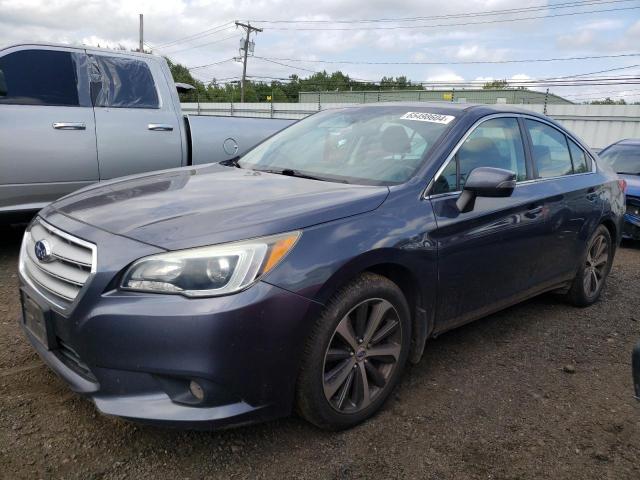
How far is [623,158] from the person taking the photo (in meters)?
8.25

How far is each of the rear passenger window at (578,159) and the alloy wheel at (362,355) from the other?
2.45 m

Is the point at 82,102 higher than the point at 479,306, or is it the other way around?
the point at 82,102

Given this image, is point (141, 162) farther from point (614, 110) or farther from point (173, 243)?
point (614, 110)

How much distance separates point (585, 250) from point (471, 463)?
2.52 metres

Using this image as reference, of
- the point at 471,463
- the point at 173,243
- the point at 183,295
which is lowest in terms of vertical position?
the point at 471,463

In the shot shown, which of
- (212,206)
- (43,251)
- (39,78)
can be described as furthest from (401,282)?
(39,78)

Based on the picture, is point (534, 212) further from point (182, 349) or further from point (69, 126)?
point (69, 126)

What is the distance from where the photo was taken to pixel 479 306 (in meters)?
3.27

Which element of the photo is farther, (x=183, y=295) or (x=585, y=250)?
(x=585, y=250)

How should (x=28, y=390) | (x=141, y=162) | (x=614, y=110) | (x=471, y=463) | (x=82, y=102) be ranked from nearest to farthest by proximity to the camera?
1. (x=471, y=463)
2. (x=28, y=390)
3. (x=82, y=102)
4. (x=141, y=162)
5. (x=614, y=110)

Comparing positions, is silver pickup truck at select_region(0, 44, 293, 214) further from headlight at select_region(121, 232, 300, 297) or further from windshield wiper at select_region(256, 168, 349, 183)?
headlight at select_region(121, 232, 300, 297)

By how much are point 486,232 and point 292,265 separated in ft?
4.74

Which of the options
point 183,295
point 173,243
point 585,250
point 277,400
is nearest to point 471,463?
point 277,400

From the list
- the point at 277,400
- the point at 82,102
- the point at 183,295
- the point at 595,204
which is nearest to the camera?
the point at 183,295
